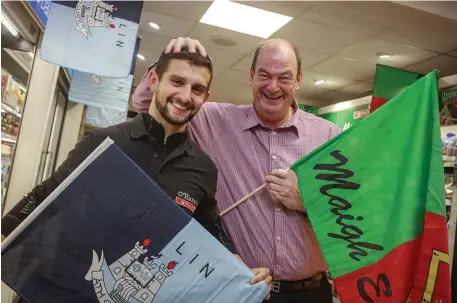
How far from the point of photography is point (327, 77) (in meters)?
6.94

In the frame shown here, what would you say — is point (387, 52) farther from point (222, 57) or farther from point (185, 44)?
point (185, 44)

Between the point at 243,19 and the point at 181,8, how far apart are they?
0.79 metres

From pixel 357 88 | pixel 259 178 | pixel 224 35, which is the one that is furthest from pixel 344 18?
pixel 259 178

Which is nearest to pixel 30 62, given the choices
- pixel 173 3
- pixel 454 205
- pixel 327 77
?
pixel 173 3

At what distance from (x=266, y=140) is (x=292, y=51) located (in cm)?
45

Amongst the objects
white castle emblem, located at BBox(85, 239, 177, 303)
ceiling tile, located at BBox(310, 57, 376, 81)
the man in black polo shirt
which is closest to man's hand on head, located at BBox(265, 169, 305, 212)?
the man in black polo shirt

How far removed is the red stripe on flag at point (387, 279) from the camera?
4.57 ft

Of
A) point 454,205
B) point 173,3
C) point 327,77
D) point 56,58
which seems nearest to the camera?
point 56,58

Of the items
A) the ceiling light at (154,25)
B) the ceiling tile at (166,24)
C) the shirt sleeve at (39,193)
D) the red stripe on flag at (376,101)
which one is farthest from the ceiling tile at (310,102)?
the shirt sleeve at (39,193)

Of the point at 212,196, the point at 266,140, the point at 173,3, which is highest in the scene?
the point at 173,3

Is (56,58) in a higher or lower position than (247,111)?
higher

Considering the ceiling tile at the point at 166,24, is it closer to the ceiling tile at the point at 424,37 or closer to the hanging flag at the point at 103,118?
the hanging flag at the point at 103,118

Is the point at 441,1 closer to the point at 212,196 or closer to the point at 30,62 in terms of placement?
the point at 212,196

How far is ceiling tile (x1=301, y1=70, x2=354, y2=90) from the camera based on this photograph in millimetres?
6830
